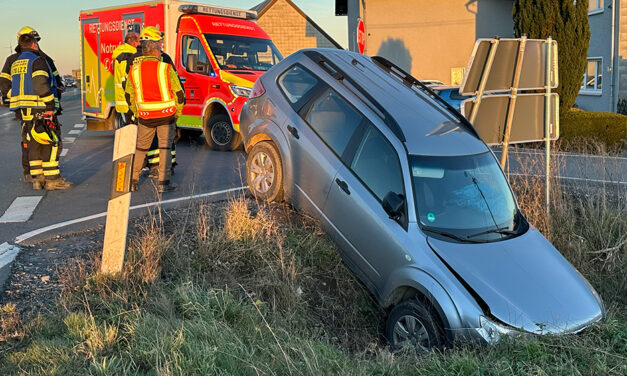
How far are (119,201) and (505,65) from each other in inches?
170

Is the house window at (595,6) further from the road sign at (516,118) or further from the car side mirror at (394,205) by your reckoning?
the car side mirror at (394,205)

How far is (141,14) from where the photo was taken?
542 inches

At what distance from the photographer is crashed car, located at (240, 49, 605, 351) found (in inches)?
189

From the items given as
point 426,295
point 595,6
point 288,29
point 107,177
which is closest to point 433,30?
point 595,6

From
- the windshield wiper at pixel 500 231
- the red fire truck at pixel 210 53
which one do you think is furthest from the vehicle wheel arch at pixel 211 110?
the windshield wiper at pixel 500 231

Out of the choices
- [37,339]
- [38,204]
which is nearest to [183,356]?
[37,339]

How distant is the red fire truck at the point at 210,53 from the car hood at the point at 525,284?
7983 mm

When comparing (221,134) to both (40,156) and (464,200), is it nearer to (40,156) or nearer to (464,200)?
(40,156)

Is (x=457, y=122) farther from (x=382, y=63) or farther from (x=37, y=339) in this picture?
(x=37, y=339)

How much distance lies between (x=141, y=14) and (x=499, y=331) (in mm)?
11297

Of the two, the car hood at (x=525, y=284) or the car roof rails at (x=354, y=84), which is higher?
the car roof rails at (x=354, y=84)

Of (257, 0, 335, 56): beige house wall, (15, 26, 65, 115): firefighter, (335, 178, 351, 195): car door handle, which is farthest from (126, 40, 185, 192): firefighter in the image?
(257, 0, 335, 56): beige house wall

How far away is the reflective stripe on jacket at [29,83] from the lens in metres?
8.92

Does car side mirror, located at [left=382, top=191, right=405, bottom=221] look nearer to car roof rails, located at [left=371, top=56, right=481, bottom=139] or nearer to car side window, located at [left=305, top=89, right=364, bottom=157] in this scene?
car side window, located at [left=305, top=89, right=364, bottom=157]
